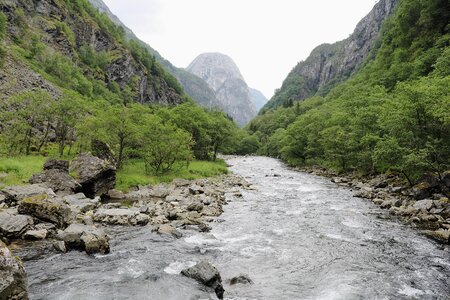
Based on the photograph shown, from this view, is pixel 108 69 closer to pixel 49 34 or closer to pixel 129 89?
pixel 129 89

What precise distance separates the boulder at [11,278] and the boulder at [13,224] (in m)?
8.99

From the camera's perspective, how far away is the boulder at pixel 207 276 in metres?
13.7

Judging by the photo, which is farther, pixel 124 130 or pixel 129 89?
pixel 129 89

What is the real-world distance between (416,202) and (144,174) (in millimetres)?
33571

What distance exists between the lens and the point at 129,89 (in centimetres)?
15712

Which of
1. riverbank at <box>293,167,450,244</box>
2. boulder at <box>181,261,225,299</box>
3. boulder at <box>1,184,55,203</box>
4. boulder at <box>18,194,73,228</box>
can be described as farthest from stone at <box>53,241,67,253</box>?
riverbank at <box>293,167,450,244</box>

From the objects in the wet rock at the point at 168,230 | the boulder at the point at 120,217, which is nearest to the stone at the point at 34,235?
the boulder at the point at 120,217

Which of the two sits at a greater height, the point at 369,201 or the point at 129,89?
the point at 129,89

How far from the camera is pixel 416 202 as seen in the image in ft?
95.4

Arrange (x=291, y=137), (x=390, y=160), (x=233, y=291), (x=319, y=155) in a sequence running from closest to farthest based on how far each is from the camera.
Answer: (x=233, y=291) < (x=390, y=160) < (x=319, y=155) < (x=291, y=137)

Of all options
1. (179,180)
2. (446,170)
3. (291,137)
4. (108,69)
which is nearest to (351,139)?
(446,170)

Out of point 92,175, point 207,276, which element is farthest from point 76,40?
point 207,276

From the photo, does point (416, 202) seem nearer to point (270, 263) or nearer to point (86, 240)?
point (270, 263)

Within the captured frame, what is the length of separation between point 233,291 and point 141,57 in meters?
196
